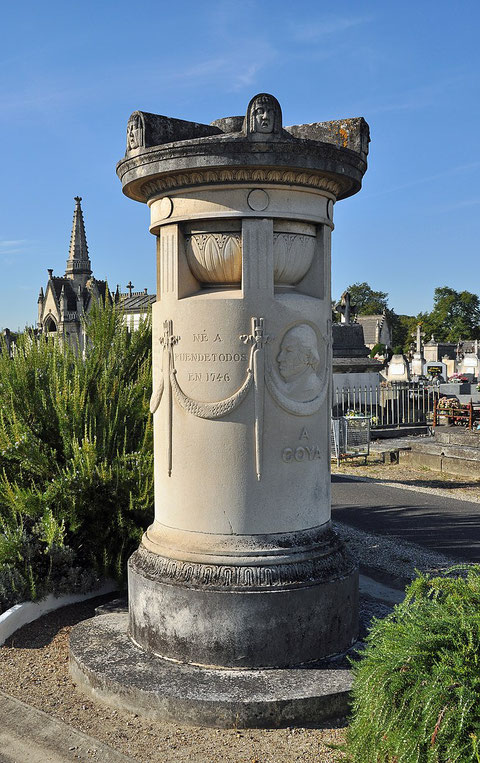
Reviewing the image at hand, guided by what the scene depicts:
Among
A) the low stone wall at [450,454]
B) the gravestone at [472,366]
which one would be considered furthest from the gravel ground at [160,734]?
the gravestone at [472,366]

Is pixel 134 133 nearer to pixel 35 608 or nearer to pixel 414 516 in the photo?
pixel 35 608

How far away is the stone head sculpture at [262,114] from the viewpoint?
422cm

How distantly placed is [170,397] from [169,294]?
27.1 inches

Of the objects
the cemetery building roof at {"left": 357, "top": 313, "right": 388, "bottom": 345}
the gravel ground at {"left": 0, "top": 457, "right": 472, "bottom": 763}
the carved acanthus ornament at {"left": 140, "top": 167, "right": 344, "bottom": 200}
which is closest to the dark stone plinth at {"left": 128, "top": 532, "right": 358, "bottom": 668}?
the gravel ground at {"left": 0, "top": 457, "right": 472, "bottom": 763}

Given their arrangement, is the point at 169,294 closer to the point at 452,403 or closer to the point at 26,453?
the point at 26,453

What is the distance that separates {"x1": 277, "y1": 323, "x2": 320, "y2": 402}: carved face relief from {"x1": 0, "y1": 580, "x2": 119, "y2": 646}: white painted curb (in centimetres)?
264

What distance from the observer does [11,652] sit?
193 inches

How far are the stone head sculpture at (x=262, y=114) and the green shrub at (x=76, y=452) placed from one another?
2.69 meters

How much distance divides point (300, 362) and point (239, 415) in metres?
0.54

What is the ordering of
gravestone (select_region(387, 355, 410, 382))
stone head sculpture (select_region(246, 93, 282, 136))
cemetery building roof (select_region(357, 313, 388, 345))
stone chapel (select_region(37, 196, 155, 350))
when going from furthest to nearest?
cemetery building roof (select_region(357, 313, 388, 345)), stone chapel (select_region(37, 196, 155, 350)), gravestone (select_region(387, 355, 410, 382)), stone head sculpture (select_region(246, 93, 282, 136))

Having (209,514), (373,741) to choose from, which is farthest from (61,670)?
(373,741)

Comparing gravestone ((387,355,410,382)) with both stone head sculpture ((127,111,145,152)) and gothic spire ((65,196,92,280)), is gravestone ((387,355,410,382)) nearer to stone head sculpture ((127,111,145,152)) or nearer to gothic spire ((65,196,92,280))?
stone head sculpture ((127,111,145,152))

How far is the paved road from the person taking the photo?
27.2 feet

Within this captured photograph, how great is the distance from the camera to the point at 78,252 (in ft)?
155
